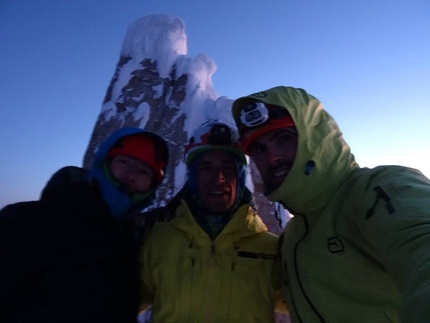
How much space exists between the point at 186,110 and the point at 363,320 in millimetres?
11551

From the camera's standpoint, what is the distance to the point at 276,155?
1844 millimetres

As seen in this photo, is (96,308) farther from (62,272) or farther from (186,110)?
(186,110)

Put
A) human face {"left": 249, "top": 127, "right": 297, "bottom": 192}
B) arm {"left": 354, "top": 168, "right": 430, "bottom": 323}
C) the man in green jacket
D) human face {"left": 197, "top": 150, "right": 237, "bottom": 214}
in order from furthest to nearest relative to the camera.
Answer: human face {"left": 197, "top": 150, "right": 237, "bottom": 214}, human face {"left": 249, "top": 127, "right": 297, "bottom": 192}, the man in green jacket, arm {"left": 354, "top": 168, "right": 430, "bottom": 323}

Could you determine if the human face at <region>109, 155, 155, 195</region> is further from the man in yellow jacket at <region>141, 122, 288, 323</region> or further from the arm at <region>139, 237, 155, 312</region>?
the arm at <region>139, 237, 155, 312</region>

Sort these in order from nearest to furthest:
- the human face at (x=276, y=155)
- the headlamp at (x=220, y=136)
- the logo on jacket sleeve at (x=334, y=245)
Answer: the logo on jacket sleeve at (x=334, y=245)
the human face at (x=276, y=155)
the headlamp at (x=220, y=136)

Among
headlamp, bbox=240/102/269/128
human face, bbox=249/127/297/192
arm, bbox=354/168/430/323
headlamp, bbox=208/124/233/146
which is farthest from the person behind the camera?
headlamp, bbox=208/124/233/146

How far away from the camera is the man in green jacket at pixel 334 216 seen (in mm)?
1095

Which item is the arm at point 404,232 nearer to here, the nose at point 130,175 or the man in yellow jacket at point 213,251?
the man in yellow jacket at point 213,251

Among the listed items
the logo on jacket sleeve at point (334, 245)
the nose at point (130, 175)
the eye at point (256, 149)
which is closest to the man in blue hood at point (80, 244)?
the nose at point (130, 175)

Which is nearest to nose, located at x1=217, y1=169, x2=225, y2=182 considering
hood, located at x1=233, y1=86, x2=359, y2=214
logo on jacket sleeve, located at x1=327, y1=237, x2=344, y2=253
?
hood, located at x1=233, y1=86, x2=359, y2=214

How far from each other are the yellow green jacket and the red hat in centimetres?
38

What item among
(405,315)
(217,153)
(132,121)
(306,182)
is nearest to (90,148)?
(132,121)

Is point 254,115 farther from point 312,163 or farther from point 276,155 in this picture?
point 312,163

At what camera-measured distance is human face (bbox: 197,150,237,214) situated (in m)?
2.41
